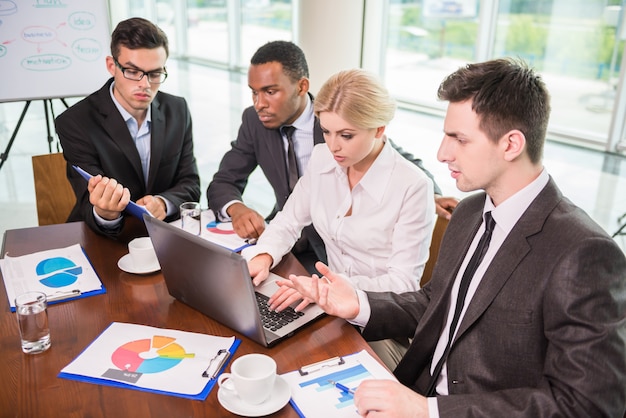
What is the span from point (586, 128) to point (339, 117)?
5.37 m

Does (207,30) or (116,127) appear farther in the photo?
(207,30)

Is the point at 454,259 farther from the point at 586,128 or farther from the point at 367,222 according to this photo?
the point at 586,128

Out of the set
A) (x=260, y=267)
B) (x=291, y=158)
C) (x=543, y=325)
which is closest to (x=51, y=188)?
(x=291, y=158)

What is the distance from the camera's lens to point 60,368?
129 centimetres

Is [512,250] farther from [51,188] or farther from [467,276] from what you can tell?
[51,188]

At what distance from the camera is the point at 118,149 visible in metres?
2.44

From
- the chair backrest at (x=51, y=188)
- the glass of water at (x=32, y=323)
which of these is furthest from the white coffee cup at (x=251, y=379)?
the chair backrest at (x=51, y=188)

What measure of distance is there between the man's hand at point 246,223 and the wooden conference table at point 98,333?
8.8 inches

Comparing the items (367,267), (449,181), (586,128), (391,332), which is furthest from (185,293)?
(586,128)

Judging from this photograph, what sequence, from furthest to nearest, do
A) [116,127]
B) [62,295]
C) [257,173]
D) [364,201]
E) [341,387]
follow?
[257,173] < [116,127] < [364,201] < [62,295] < [341,387]

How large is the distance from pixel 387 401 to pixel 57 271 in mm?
1190

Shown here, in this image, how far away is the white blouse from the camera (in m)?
1.83

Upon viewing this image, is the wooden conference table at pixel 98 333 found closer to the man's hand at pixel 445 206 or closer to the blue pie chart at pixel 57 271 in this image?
the blue pie chart at pixel 57 271

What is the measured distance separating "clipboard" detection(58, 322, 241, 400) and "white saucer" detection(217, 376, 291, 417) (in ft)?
0.18
